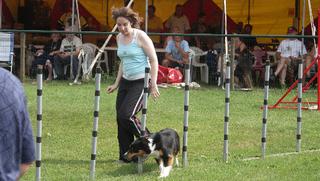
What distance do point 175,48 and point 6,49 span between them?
4288 mm

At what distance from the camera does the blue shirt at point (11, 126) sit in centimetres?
335

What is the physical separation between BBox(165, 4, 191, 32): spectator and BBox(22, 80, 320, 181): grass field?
464 centimetres

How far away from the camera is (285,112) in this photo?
1445 centimetres

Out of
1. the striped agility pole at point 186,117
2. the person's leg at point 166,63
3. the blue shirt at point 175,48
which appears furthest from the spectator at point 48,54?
the striped agility pole at point 186,117

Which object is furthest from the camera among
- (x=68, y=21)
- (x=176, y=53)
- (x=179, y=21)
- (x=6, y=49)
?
(x=179, y=21)

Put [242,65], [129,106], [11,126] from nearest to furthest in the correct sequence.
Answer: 1. [11,126]
2. [129,106]
3. [242,65]

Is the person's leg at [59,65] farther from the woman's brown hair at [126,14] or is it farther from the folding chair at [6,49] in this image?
the woman's brown hair at [126,14]

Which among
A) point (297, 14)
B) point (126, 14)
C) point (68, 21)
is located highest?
point (297, 14)

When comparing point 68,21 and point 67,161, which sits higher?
point 68,21

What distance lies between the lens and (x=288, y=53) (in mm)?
19375

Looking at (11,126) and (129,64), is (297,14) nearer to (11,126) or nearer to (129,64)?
(129,64)

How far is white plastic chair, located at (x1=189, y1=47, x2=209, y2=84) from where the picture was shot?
19219 millimetres

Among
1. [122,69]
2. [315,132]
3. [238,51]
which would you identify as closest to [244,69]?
[238,51]

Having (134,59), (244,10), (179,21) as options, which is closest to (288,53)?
(244,10)
